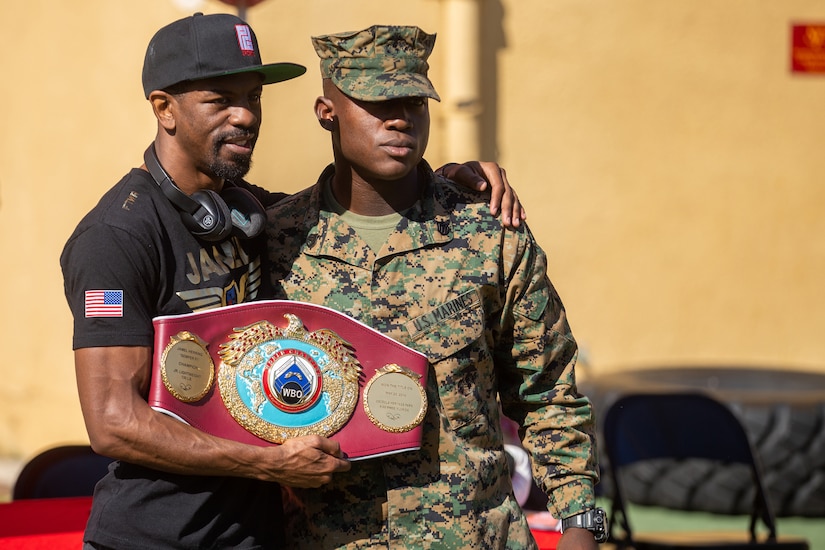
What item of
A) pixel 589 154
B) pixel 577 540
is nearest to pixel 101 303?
pixel 577 540

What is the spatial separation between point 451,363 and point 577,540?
515mm

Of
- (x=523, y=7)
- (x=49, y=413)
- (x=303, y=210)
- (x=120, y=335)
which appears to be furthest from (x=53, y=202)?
(x=120, y=335)

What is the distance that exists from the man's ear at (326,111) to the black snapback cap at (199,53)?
0.92 feet

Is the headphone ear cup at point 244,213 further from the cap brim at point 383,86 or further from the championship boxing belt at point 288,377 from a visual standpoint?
the cap brim at point 383,86

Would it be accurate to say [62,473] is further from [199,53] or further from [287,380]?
[199,53]

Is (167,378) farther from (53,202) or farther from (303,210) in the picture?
(53,202)

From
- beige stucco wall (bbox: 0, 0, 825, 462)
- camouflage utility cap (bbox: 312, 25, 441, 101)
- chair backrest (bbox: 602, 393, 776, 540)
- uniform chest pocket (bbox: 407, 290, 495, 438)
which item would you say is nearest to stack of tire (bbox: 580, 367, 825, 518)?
chair backrest (bbox: 602, 393, 776, 540)

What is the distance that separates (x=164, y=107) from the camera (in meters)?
2.73

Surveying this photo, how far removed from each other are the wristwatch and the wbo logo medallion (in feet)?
2.08

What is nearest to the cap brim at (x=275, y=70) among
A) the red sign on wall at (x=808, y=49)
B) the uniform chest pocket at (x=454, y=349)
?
the uniform chest pocket at (x=454, y=349)

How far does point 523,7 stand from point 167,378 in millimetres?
6022

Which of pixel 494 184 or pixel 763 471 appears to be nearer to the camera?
pixel 494 184

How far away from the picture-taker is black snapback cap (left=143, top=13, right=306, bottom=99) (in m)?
2.66

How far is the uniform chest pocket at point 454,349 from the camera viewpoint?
289cm
